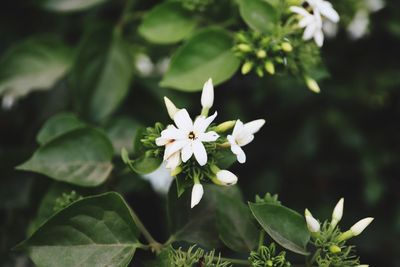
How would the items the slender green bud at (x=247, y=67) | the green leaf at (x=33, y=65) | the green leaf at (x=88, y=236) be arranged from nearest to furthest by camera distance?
the green leaf at (x=88, y=236), the slender green bud at (x=247, y=67), the green leaf at (x=33, y=65)

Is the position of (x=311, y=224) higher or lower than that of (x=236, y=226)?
higher

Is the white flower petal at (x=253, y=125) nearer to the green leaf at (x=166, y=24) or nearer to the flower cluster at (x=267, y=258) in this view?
the flower cluster at (x=267, y=258)

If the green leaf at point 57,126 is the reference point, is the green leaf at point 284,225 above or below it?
above

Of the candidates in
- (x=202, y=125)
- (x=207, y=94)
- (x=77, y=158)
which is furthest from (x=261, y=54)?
(x=77, y=158)

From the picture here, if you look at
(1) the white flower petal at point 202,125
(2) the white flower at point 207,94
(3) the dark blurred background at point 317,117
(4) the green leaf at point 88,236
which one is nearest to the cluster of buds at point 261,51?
(2) the white flower at point 207,94

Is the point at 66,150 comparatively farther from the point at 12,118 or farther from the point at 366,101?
the point at 366,101

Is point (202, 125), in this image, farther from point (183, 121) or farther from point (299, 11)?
point (299, 11)
